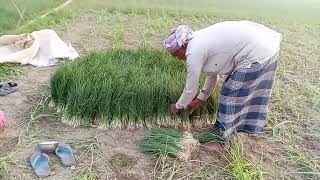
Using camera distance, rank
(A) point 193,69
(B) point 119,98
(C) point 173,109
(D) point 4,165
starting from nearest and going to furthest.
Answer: (A) point 193,69 → (D) point 4,165 → (C) point 173,109 → (B) point 119,98

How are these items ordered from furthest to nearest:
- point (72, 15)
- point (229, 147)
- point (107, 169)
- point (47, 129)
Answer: point (72, 15), point (47, 129), point (229, 147), point (107, 169)

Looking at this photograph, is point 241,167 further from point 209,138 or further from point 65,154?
point 65,154

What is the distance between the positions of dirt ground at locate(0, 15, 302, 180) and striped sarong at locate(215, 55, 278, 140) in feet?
0.66

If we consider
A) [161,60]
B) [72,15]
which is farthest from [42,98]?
[72,15]

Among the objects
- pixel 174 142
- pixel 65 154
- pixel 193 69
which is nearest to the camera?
pixel 193 69

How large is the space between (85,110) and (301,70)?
8.96 feet

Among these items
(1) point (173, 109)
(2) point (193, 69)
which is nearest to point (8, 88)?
(1) point (173, 109)

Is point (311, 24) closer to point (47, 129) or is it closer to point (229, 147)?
point (229, 147)

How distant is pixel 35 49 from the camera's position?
17.6 feet

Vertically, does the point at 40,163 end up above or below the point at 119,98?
below

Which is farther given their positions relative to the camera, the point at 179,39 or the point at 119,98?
the point at 119,98

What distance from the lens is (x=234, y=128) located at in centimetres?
373

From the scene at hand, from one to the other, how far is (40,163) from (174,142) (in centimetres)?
102

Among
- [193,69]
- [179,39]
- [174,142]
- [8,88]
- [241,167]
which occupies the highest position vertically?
[179,39]
